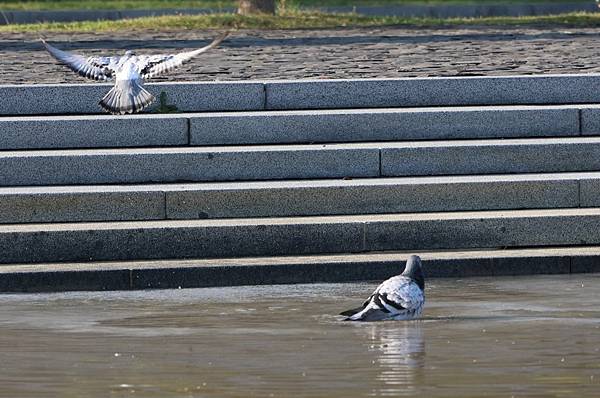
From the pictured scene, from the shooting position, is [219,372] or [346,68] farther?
[346,68]

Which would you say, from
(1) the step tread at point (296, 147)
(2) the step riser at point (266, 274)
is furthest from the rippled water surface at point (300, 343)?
(1) the step tread at point (296, 147)

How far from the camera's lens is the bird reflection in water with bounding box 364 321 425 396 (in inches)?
273

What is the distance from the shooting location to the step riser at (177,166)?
1195 cm

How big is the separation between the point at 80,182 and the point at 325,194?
6.12ft

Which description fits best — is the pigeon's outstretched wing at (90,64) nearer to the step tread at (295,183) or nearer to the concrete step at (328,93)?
the concrete step at (328,93)

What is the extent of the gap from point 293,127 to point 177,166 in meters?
1.11

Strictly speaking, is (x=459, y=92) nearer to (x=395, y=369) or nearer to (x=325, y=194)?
(x=325, y=194)

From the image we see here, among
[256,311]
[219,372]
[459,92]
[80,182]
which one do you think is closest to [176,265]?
[256,311]

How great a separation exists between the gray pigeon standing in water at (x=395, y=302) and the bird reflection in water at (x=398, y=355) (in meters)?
0.06

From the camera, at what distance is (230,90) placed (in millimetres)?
13242

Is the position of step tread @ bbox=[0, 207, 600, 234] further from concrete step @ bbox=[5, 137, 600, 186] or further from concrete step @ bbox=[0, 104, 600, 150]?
concrete step @ bbox=[0, 104, 600, 150]

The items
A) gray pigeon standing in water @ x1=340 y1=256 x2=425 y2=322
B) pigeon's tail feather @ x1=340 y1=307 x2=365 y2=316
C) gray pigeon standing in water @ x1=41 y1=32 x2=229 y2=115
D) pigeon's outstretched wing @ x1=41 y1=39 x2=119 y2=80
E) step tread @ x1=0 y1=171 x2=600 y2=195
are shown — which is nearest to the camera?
gray pigeon standing in water @ x1=340 y1=256 x2=425 y2=322

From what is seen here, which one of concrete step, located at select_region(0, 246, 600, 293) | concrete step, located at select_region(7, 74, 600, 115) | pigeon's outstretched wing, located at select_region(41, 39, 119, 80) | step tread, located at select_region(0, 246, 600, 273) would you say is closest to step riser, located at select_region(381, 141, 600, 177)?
concrete step, located at select_region(7, 74, 600, 115)

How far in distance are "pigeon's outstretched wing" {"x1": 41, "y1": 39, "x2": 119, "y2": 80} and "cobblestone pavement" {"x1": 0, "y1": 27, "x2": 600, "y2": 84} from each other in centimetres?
104
